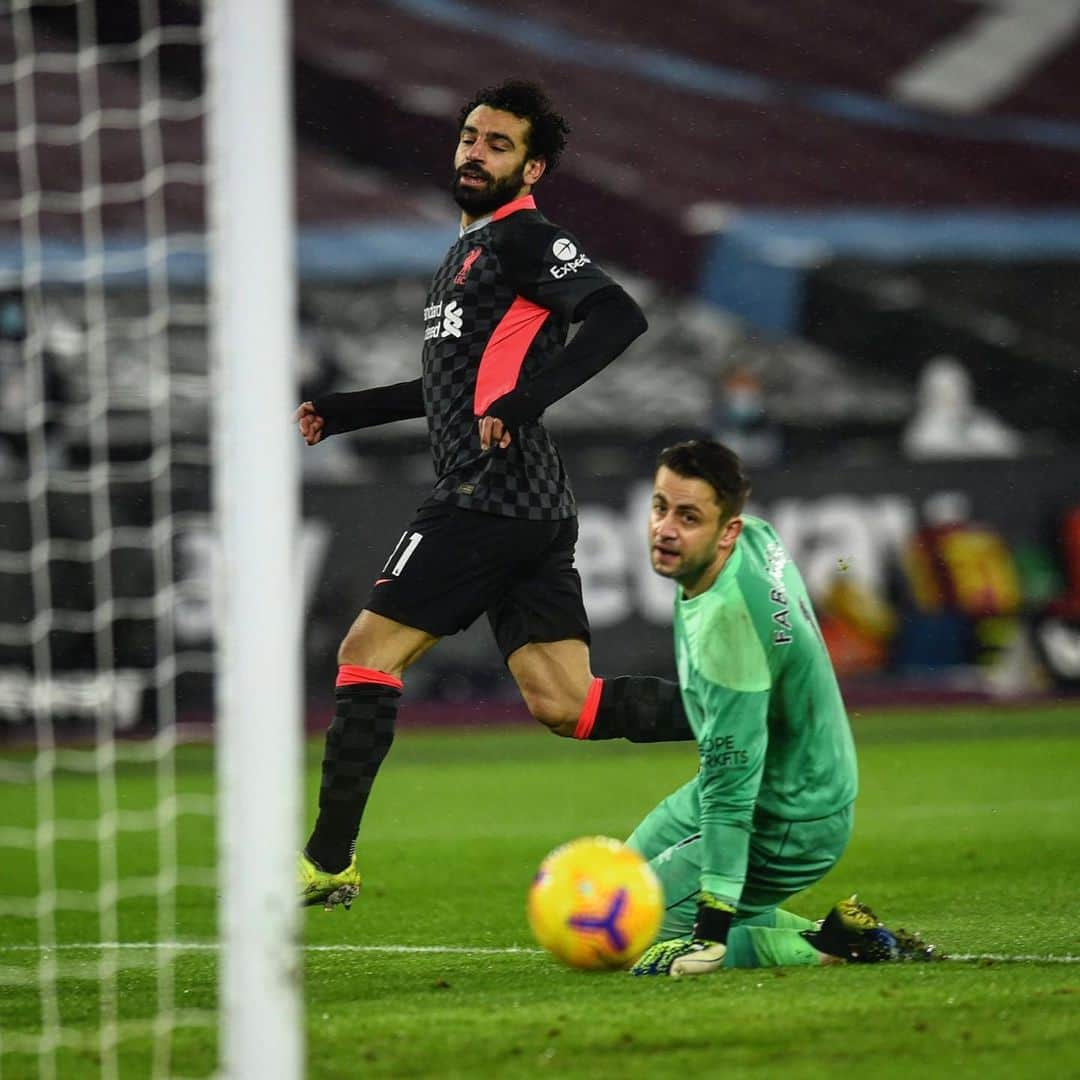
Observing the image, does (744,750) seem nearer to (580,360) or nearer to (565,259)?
(580,360)

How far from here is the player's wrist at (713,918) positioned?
443 centimetres

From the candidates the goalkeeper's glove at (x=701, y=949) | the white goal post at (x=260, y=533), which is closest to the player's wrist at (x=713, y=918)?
the goalkeeper's glove at (x=701, y=949)

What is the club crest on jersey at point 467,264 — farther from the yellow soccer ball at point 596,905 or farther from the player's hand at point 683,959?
the player's hand at point 683,959

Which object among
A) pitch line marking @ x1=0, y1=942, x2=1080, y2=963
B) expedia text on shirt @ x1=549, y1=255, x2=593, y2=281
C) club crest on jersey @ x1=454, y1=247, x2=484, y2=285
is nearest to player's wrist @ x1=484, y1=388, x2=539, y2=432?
expedia text on shirt @ x1=549, y1=255, x2=593, y2=281

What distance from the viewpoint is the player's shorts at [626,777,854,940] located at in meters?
4.72

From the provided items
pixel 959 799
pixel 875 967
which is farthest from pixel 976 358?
pixel 875 967

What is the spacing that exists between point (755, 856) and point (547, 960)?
599 mm

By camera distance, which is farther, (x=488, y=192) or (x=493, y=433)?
(x=488, y=192)

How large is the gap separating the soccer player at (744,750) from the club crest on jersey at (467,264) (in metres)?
0.87

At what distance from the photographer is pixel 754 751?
443cm

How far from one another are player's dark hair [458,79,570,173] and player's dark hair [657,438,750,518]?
3.69 feet

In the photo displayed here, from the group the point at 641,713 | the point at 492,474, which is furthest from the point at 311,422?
the point at 641,713

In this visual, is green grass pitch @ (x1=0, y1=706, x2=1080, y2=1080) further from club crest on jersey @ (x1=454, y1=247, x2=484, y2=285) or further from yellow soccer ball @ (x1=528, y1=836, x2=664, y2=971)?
club crest on jersey @ (x1=454, y1=247, x2=484, y2=285)

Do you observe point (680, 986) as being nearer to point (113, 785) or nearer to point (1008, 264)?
point (113, 785)
